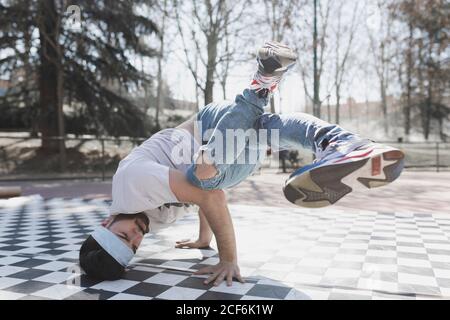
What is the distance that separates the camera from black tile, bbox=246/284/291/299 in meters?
1.72

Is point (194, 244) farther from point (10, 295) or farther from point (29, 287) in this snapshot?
point (10, 295)

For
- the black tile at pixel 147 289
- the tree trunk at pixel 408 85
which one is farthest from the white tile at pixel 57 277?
the tree trunk at pixel 408 85

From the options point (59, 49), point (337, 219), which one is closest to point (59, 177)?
point (59, 49)

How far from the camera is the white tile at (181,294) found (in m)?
1.70

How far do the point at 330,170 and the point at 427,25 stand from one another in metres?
24.2

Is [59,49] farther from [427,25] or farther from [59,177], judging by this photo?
[427,25]

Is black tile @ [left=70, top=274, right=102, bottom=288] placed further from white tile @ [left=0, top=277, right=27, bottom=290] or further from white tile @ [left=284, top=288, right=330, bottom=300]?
white tile @ [left=284, top=288, right=330, bottom=300]

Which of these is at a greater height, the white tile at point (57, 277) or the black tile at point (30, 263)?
the white tile at point (57, 277)

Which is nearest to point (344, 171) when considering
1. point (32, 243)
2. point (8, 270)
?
point (8, 270)

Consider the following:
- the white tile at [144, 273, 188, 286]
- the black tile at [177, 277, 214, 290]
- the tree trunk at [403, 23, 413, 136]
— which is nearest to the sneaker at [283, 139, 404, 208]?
the black tile at [177, 277, 214, 290]

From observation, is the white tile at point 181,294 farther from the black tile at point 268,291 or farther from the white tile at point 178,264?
the white tile at point 178,264

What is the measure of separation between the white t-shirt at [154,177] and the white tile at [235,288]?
44cm

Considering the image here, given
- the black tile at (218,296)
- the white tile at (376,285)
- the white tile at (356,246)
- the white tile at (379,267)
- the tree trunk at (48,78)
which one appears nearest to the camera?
the black tile at (218,296)

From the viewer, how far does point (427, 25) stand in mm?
22062
